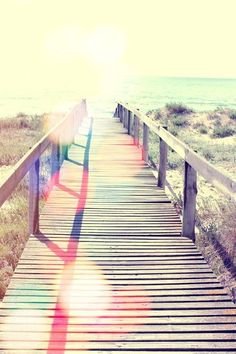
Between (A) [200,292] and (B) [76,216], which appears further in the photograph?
(B) [76,216]

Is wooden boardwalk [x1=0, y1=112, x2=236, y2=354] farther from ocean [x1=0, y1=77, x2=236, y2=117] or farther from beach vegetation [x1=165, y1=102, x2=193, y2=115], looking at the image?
ocean [x1=0, y1=77, x2=236, y2=117]

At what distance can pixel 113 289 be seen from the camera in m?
4.24

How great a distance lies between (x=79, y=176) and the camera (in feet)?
30.5

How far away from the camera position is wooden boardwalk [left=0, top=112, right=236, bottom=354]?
345cm

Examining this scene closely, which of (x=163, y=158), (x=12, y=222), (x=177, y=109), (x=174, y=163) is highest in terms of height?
(x=177, y=109)

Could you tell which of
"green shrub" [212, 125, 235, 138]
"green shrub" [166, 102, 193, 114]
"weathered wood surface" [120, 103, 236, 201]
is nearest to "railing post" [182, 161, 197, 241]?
"weathered wood surface" [120, 103, 236, 201]

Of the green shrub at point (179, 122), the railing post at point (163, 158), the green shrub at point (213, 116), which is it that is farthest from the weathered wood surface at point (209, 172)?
the green shrub at point (213, 116)

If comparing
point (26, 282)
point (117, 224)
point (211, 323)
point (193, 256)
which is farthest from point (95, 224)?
point (211, 323)

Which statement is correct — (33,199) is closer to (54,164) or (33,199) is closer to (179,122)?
(54,164)

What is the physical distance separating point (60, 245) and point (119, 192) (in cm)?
282

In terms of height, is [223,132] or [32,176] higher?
[32,176]

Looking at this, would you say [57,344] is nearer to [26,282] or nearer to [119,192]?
[26,282]

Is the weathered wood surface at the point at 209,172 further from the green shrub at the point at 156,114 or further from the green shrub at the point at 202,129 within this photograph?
the green shrub at the point at 156,114

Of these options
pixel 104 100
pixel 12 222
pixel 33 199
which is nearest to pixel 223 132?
pixel 12 222
